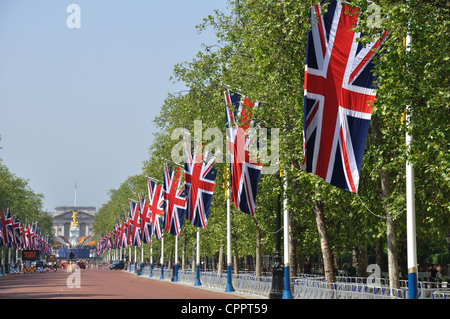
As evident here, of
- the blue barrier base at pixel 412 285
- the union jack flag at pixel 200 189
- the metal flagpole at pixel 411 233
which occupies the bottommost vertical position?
the blue barrier base at pixel 412 285

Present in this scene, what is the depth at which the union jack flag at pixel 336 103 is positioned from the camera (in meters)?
17.8

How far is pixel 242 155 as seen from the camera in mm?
28172

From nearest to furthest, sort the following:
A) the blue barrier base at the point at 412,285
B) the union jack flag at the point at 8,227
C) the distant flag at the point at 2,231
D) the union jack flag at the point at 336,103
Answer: the union jack flag at the point at 336,103, the blue barrier base at the point at 412,285, the distant flag at the point at 2,231, the union jack flag at the point at 8,227

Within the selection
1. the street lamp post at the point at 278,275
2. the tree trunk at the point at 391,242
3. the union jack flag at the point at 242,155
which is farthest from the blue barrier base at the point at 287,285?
the tree trunk at the point at 391,242

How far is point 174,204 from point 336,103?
27814mm

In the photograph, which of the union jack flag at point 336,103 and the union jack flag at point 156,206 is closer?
the union jack flag at point 336,103

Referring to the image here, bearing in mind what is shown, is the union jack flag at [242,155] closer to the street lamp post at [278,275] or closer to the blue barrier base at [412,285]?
the street lamp post at [278,275]

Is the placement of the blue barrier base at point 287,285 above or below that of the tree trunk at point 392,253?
below

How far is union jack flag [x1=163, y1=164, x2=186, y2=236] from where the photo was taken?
44.4m

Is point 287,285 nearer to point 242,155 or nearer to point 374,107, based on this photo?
point 242,155

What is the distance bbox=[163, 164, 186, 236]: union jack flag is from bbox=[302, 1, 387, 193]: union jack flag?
86.4ft

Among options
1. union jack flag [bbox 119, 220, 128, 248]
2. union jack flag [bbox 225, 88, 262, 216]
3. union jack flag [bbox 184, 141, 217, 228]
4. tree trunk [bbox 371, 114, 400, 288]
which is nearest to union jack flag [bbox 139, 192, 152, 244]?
union jack flag [bbox 184, 141, 217, 228]

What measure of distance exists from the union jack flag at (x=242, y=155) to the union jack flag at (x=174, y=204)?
14.7 meters
